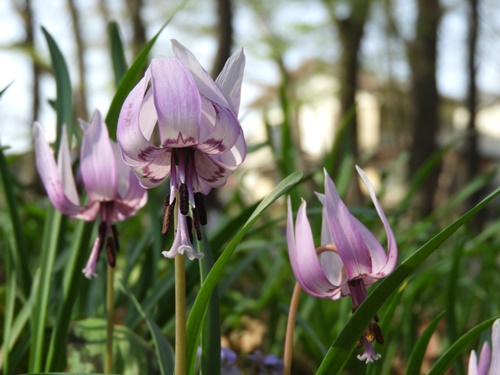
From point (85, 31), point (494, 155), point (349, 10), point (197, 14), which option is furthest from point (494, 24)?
point (494, 155)

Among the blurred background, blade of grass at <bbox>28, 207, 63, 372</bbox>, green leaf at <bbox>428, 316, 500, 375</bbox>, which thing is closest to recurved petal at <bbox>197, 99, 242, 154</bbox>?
green leaf at <bbox>428, 316, 500, 375</bbox>

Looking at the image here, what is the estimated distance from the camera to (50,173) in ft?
2.76

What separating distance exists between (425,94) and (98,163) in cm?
835

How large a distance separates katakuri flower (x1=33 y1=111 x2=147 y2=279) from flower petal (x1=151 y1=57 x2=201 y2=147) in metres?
0.20

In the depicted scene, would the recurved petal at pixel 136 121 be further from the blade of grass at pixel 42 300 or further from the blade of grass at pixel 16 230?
the blade of grass at pixel 16 230

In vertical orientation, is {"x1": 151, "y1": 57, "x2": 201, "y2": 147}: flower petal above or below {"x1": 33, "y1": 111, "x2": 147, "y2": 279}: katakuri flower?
below

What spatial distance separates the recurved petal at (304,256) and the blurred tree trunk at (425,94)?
7.19 m

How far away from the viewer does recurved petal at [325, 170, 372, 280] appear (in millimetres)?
653

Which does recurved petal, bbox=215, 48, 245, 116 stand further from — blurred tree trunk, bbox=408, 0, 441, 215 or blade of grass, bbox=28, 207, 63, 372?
blurred tree trunk, bbox=408, 0, 441, 215

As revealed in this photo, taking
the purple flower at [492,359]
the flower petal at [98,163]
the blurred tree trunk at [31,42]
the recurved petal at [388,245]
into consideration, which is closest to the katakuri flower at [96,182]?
the flower petal at [98,163]

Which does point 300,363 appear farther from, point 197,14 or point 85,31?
point 85,31

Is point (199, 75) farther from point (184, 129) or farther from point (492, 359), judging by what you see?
point (492, 359)

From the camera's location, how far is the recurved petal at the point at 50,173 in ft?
2.73

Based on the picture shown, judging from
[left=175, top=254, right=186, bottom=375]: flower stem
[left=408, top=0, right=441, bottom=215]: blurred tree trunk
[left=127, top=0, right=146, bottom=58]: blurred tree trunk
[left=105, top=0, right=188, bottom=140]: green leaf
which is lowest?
[left=175, top=254, right=186, bottom=375]: flower stem
